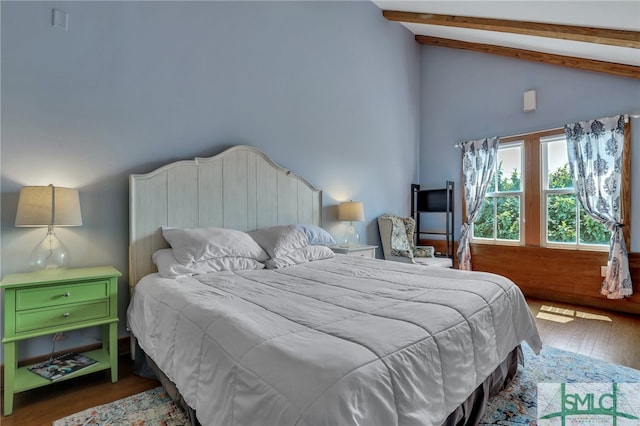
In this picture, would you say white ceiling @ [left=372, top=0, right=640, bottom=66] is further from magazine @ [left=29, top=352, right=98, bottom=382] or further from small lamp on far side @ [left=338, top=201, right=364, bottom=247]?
magazine @ [left=29, top=352, right=98, bottom=382]

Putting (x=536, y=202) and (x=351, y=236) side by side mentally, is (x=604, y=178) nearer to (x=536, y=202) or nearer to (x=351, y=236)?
(x=536, y=202)

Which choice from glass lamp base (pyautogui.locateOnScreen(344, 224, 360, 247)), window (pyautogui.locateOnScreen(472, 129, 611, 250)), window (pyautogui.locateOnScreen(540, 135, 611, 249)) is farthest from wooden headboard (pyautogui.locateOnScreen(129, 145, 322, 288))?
window (pyautogui.locateOnScreen(540, 135, 611, 249))

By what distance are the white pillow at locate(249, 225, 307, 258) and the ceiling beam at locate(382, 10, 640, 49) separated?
2965 millimetres

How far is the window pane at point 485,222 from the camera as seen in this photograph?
15.0ft

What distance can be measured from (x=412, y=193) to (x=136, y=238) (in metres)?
3.93

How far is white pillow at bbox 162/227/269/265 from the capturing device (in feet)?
7.64

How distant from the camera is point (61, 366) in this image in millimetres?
1971

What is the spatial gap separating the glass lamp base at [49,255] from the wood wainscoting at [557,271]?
4567mm

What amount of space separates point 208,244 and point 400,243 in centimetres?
277

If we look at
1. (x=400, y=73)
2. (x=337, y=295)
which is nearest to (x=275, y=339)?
(x=337, y=295)

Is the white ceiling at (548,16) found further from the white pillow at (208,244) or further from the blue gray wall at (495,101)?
the white pillow at (208,244)

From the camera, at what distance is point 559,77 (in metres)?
3.89

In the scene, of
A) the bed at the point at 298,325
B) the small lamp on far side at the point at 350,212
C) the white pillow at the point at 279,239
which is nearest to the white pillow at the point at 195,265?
the bed at the point at 298,325

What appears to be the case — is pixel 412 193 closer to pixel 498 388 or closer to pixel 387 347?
pixel 498 388
